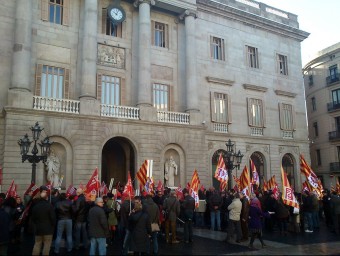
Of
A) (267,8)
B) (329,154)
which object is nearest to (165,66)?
(267,8)

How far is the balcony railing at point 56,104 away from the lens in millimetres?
21203

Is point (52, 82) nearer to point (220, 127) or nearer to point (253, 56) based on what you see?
point (220, 127)

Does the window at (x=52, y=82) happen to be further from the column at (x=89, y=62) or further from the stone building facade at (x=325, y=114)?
the stone building facade at (x=325, y=114)

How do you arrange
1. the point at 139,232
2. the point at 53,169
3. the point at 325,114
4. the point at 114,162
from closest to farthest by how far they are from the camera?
the point at 139,232 → the point at 53,169 → the point at 114,162 → the point at 325,114

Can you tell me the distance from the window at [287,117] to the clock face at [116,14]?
642 inches

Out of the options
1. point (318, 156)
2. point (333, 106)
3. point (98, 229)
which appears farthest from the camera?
point (318, 156)

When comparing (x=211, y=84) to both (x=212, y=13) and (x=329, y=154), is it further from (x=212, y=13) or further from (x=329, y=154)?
(x=329, y=154)

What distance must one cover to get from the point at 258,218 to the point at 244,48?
21680 mm

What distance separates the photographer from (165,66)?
27125 mm

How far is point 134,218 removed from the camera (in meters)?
9.76

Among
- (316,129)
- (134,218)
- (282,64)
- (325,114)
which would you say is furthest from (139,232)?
(316,129)

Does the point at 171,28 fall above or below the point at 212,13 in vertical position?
below

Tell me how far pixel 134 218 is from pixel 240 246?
16.5 feet

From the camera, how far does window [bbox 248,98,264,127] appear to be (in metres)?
30.5
